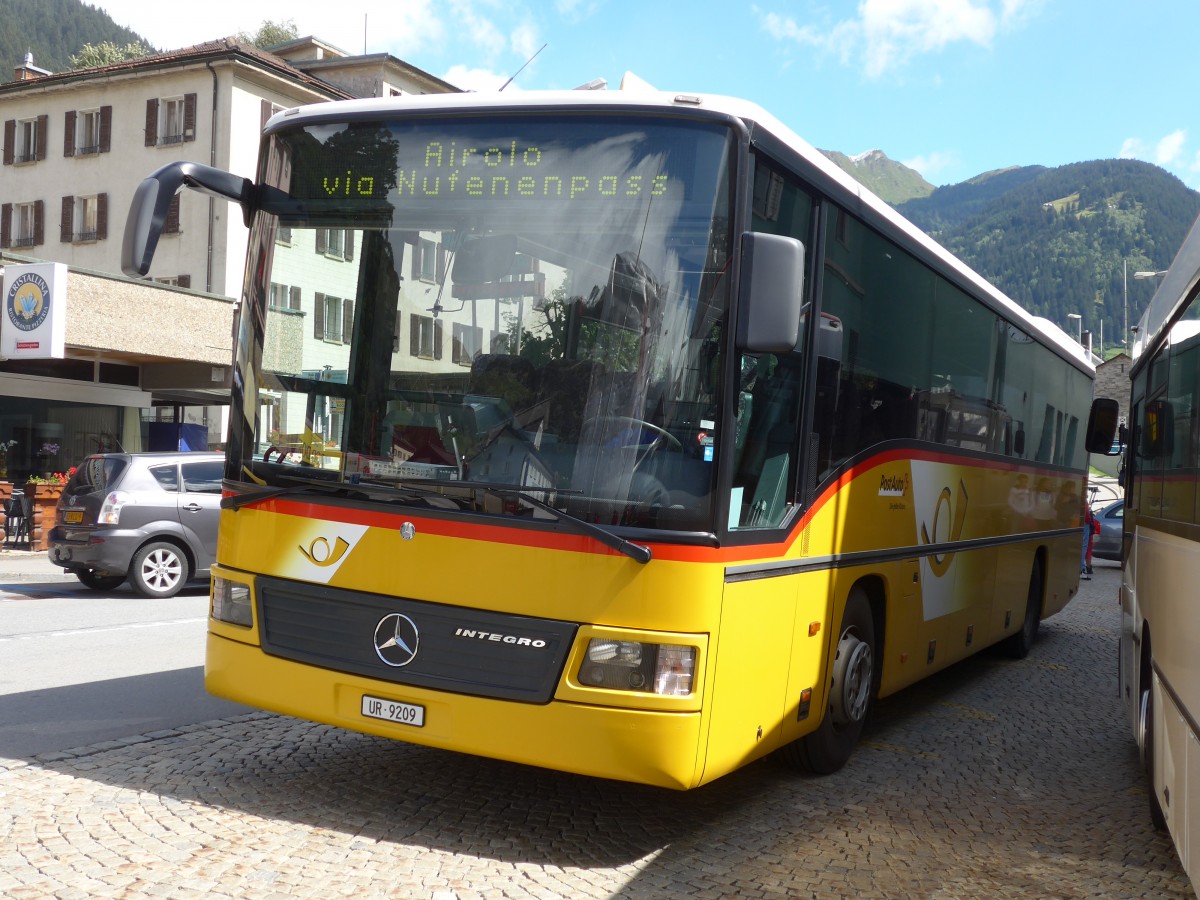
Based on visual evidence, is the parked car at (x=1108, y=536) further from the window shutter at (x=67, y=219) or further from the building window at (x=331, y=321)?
the window shutter at (x=67, y=219)

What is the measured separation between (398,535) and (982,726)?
17.1ft

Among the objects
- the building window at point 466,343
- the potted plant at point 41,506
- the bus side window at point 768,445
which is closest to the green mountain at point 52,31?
the potted plant at point 41,506

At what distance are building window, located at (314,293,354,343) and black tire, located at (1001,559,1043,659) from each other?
8449 millimetres

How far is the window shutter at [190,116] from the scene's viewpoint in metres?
42.4

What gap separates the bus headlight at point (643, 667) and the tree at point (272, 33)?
71461 millimetres

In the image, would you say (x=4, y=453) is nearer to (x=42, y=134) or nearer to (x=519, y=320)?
(x=519, y=320)

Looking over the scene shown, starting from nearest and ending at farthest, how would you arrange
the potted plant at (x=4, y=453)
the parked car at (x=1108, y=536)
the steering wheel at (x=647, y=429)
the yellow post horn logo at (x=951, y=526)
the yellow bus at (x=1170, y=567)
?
the yellow bus at (x=1170, y=567), the steering wheel at (x=647, y=429), the yellow post horn logo at (x=951, y=526), the potted plant at (x=4, y=453), the parked car at (x=1108, y=536)

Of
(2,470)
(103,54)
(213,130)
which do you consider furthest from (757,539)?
(103,54)

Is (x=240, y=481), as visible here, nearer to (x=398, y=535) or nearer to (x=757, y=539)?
(x=398, y=535)

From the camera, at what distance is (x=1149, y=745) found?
6.23 m

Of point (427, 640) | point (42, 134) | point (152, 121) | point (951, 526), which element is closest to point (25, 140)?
point (42, 134)

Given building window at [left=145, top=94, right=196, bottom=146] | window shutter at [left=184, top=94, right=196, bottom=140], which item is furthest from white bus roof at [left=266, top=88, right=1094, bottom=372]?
building window at [left=145, top=94, right=196, bottom=146]

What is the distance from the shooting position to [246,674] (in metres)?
5.94

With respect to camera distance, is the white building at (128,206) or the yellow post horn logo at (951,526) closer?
the yellow post horn logo at (951,526)
